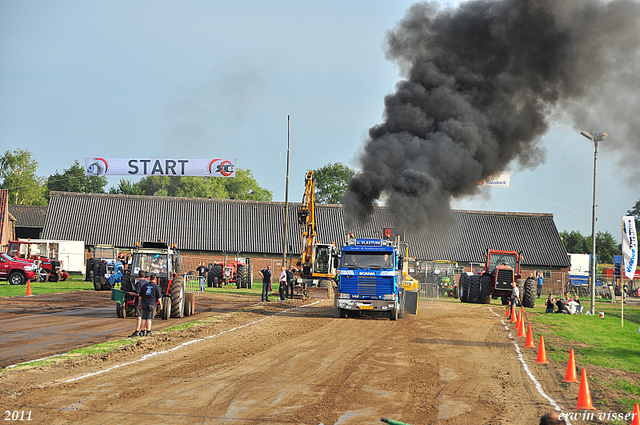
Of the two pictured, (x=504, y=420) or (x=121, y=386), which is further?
(x=121, y=386)

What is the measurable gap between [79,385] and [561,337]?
48.8 ft

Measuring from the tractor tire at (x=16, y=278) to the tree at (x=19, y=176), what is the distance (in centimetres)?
5494

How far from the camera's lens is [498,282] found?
32.9 meters

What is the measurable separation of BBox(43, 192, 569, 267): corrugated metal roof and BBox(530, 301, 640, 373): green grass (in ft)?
102

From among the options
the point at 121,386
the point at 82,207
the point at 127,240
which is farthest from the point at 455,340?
the point at 82,207

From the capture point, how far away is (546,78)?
2781 cm

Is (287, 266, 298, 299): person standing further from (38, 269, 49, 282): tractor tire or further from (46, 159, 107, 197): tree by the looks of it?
(46, 159, 107, 197): tree

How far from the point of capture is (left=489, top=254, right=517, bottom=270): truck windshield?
1364 inches

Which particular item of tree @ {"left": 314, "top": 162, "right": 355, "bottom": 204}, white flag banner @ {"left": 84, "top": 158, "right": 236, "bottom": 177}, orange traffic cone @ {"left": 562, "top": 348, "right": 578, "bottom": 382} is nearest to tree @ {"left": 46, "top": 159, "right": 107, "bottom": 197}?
tree @ {"left": 314, "top": 162, "right": 355, "bottom": 204}

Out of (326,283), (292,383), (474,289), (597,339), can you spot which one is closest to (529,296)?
(474,289)

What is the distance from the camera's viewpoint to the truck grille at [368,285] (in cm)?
2162

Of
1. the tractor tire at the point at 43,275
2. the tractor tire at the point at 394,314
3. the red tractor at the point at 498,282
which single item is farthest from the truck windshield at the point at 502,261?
the tractor tire at the point at 43,275

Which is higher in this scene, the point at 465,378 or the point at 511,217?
the point at 511,217

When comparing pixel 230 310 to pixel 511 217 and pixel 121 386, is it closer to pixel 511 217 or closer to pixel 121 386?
pixel 121 386
